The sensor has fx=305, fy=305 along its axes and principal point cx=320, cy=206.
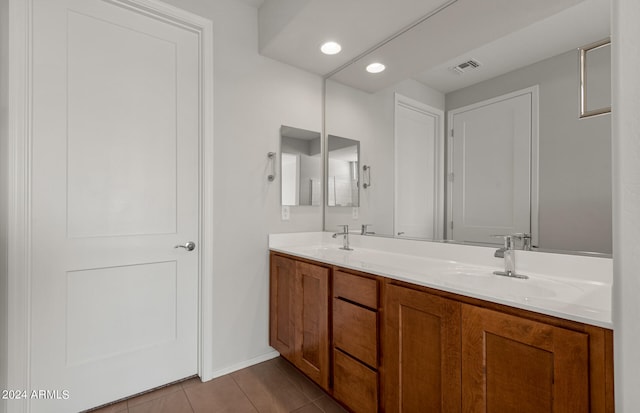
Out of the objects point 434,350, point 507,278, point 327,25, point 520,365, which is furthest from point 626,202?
point 327,25

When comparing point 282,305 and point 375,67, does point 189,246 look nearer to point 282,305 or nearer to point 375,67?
point 282,305

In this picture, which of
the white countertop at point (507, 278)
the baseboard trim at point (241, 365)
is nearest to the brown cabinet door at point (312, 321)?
the white countertop at point (507, 278)

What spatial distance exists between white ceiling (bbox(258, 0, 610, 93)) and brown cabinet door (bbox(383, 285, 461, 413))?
1160 millimetres

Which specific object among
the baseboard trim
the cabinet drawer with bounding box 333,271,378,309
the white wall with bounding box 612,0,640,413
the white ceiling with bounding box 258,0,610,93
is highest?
the white ceiling with bounding box 258,0,610,93

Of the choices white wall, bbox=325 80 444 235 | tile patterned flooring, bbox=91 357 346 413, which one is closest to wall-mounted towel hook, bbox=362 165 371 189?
white wall, bbox=325 80 444 235

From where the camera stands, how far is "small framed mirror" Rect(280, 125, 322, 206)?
2320mm

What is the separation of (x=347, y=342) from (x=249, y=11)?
2.25m

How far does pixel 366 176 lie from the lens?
2.23 m

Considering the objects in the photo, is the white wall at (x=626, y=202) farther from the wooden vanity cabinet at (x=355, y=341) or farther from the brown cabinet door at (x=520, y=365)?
the wooden vanity cabinet at (x=355, y=341)

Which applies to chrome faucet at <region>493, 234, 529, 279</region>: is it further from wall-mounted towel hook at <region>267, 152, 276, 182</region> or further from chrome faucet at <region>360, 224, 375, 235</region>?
wall-mounted towel hook at <region>267, 152, 276, 182</region>

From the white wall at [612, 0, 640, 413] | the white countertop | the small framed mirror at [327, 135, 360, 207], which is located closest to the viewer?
the white wall at [612, 0, 640, 413]

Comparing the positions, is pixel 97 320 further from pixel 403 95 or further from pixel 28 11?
pixel 403 95

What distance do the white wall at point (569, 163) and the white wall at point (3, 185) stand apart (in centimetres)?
240

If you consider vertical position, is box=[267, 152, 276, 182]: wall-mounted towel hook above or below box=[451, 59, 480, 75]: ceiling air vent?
below
